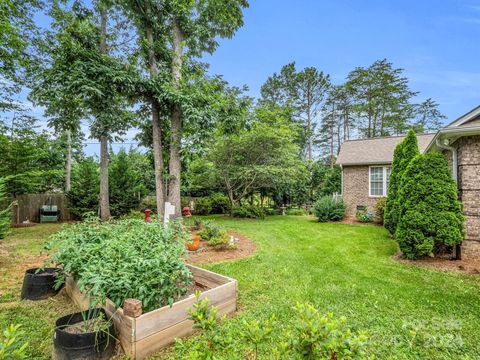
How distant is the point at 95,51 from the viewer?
26.7 ft

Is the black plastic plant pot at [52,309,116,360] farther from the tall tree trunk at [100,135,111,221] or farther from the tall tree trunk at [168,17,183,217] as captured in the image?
the tall tree trunk at [100,135,111,221]

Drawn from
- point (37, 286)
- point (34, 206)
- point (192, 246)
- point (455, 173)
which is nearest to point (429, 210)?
point (455, 173)

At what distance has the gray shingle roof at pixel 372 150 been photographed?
1316 centimetres

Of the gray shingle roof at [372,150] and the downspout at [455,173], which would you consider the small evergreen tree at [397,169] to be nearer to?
the downspout at [455,173]

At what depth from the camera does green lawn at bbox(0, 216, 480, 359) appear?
2709 millimetres

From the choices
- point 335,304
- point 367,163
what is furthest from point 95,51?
point 367,163

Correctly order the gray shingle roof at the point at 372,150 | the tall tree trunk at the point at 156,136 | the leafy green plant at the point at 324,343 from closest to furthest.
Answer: the leafy green plant at the point at 324,343, the tall tree trunk at the point at 156,136, the gray shingle roof at the point at 372,150

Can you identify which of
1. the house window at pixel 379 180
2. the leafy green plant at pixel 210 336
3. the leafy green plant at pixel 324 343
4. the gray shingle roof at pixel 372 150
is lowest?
the leafy green plant at pixel 210 336

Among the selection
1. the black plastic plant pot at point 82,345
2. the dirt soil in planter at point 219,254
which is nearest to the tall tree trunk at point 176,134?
the dirt soil in planter at point 219,254

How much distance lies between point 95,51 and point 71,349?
8791 millimetres

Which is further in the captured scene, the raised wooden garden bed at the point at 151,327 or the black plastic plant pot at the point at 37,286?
the black plastic plant pot at the point at 37,286

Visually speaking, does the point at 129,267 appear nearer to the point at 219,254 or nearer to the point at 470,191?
the point at 219,254

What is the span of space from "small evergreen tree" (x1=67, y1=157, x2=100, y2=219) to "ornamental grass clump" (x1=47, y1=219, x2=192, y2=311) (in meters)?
9.23

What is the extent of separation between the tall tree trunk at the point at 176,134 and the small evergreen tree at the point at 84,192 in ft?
16.2
